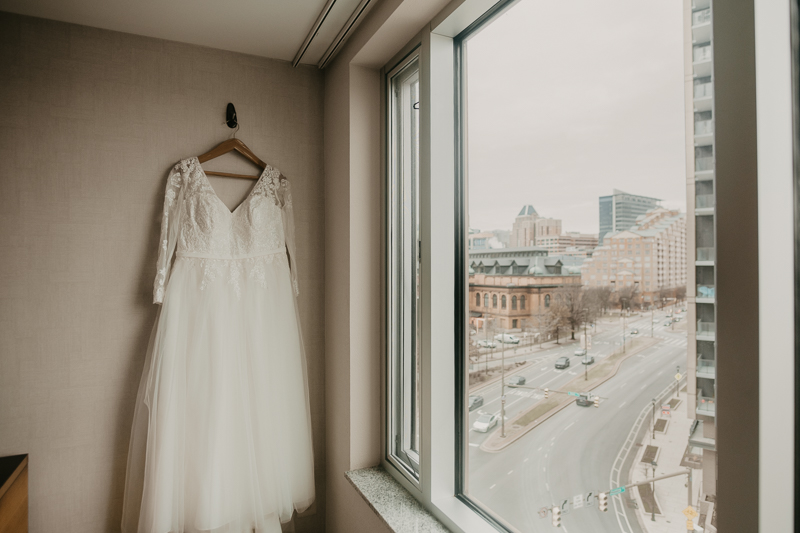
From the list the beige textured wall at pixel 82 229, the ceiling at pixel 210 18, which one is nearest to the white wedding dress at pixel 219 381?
the beige textured wall at pixel 82 229

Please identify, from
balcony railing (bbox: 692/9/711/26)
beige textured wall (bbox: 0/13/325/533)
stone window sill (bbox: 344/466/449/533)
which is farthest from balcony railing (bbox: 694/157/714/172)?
beige textured wall (bbox: 0/13/325/533)

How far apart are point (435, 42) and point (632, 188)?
857 millimetres

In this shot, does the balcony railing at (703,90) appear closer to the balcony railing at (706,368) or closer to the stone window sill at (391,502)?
the balcony railing at (706,368)

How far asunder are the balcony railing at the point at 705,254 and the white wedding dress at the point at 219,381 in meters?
1.51

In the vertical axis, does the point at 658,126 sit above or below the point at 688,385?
above

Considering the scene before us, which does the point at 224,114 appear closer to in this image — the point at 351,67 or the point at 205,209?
the point at 205,209

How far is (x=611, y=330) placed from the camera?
0.94 metres

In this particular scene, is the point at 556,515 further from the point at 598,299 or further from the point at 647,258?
the point at 647,258

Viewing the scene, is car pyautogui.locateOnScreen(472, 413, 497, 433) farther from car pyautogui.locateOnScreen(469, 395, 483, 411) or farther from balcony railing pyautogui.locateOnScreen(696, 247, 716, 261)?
balcony railing pyautogui.locateOnScreen(696, 247, 716, 261)

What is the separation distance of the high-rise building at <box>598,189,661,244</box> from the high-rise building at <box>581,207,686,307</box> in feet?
0.04

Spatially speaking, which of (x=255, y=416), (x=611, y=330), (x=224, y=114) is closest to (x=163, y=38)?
(x=224, y=114)

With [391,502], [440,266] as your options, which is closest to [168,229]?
[440,266]

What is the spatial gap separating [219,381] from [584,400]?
1.33 meters

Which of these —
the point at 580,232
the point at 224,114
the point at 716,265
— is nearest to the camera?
the point at 716,265
